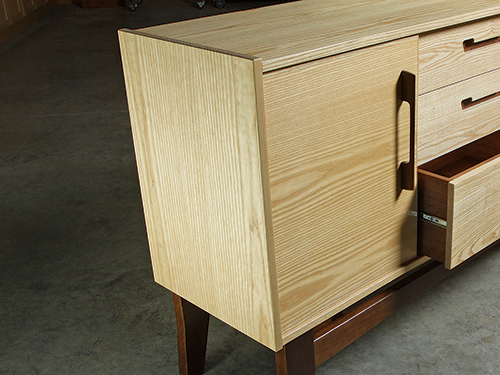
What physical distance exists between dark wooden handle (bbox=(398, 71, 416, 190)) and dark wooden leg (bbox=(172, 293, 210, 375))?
55cm

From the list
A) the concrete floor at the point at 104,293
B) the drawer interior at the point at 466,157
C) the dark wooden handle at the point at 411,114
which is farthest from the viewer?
the drawer interior at the point at 466,157

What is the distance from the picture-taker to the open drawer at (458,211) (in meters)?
1.18

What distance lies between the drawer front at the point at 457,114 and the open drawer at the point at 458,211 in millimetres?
65

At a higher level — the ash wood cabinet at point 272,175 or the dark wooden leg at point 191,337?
the ash wood cabinet at point 272,175

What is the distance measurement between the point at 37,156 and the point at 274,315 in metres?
2.14

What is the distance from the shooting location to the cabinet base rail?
1.15 metres

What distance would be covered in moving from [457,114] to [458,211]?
0.23 metres

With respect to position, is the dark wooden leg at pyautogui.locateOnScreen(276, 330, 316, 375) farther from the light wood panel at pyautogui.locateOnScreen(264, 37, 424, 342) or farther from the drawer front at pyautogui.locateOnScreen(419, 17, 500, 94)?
the drawer front at pyautogui.locateOnScreen(419, 17, 500, 94)

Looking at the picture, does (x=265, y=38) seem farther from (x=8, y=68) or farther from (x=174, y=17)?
(x=174, y=17)

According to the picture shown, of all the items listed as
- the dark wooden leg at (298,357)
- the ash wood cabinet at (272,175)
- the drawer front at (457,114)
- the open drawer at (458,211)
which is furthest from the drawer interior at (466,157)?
the dark wooden leg at (298,357)

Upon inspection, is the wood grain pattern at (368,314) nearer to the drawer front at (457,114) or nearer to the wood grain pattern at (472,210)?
the wood grain pattern at (472,210)

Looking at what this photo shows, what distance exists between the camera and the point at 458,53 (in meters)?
1.21

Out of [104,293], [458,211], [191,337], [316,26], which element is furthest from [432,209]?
[104,293]

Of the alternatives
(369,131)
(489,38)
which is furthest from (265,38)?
(489,38)
